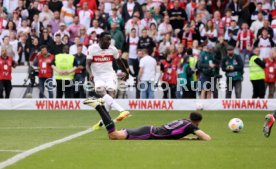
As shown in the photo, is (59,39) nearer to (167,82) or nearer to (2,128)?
(167,82)

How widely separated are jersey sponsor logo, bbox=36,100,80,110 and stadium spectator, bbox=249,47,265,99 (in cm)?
595

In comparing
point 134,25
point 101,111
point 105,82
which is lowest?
point 101,111

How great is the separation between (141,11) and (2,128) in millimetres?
14279

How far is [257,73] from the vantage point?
29.3 meters

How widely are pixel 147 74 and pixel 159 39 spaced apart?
7.24 ft

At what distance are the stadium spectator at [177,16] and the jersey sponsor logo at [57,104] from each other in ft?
19.3

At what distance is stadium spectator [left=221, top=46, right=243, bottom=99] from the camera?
95.1 ft

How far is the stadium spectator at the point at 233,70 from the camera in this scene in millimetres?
29000

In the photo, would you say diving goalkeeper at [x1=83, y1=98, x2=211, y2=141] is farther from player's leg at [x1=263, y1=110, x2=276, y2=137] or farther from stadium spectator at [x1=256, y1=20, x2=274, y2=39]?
stadium spectator at [x1=256, y1=20, x2=274, y2=39]

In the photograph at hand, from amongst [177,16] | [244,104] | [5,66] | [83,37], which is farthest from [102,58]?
[177,16]

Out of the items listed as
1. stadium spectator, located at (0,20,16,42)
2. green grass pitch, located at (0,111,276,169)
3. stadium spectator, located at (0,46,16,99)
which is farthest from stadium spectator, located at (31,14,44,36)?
green grass pitch, located at (0,111,276,169)

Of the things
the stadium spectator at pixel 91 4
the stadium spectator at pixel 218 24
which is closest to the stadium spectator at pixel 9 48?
the stadium spectator at pixel 91 4

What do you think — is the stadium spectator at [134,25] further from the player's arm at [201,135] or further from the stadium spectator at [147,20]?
the player's arm at [201,135]

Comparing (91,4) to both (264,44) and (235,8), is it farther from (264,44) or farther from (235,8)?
(264,44)
